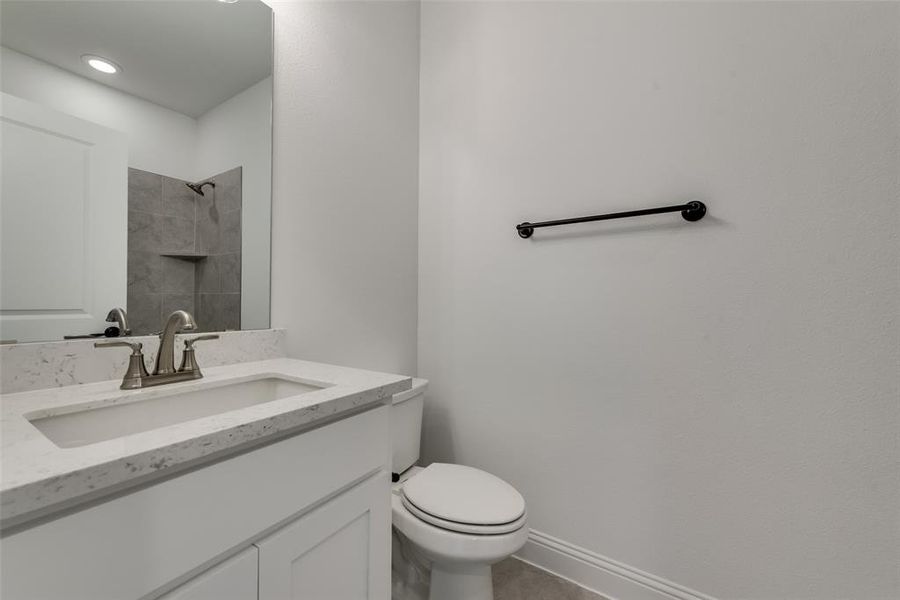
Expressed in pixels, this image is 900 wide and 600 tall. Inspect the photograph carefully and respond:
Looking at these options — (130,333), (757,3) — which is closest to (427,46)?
(757,3)

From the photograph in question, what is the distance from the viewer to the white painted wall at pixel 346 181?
126 centimetres

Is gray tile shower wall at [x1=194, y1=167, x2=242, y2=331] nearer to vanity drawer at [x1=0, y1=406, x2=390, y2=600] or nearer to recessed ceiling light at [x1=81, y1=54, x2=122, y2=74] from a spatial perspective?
recessed ceiling light at [x1=81, y1=54, x2=122, y2=74]

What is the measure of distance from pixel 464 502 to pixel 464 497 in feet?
0.09

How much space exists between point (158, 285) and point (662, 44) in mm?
1610

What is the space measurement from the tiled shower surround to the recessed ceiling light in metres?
0.23

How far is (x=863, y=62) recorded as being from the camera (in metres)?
0.96

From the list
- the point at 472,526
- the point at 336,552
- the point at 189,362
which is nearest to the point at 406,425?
the point at 472,526

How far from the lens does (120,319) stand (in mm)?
902

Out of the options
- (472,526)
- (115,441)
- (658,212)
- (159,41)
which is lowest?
(472,526)

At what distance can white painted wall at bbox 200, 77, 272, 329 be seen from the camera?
1.11m

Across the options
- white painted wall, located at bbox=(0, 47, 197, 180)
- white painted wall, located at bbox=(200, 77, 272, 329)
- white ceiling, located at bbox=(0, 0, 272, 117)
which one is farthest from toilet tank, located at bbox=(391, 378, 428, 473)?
white ceiling, located at bbox=(0, 0, 272, 117)

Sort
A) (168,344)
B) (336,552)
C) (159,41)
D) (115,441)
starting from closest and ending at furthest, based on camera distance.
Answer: (115,441) < (336,552) < (168,344) < (159,41)

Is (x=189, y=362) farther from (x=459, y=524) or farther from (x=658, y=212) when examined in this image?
(x=658, y=212)

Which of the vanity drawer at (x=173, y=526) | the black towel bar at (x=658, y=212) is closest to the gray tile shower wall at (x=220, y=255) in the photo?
the vanity drawer at (x=173, y=526)
